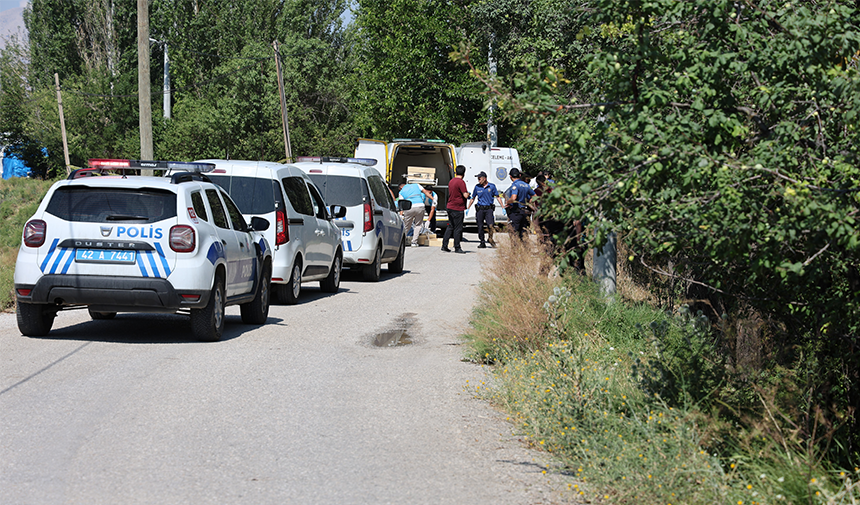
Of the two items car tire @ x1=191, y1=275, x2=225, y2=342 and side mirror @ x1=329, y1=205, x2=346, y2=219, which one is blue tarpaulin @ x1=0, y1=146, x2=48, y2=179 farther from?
car tire @ x1=191, y1=275, x2=225, y2=342

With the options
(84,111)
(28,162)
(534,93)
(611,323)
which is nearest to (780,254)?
(534,93)

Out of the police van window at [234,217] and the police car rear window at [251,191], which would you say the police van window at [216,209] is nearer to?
the police van window at [234,217]

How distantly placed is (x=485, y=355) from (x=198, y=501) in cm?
483

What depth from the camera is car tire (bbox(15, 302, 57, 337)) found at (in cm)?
1019

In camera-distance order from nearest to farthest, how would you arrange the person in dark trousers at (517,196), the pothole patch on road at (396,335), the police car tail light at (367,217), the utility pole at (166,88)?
the pothole patch on road at (396,335), the police car tail light at (367,217), the person in dark trousers at (517,196), the utility pole at (166,88)

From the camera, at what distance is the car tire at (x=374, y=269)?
17.9m

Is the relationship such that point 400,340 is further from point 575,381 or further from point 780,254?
point 780,254

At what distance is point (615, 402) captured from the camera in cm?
681

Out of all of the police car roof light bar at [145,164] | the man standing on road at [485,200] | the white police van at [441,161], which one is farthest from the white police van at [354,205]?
the white police van at [441,161]

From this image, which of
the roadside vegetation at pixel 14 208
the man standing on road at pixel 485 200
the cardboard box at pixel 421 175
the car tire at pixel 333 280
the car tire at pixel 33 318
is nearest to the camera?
the car tire at pixel 33 318

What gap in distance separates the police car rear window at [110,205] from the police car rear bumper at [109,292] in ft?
1.96

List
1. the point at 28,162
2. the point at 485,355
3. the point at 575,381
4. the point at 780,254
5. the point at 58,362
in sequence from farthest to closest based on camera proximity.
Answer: the point at 28,162 < the point at 485,355 < the point at 58,362 < the point at 575,381 < the point at 780,254

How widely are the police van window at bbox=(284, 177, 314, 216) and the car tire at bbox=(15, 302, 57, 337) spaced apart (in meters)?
4.49

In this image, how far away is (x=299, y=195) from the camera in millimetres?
14695
